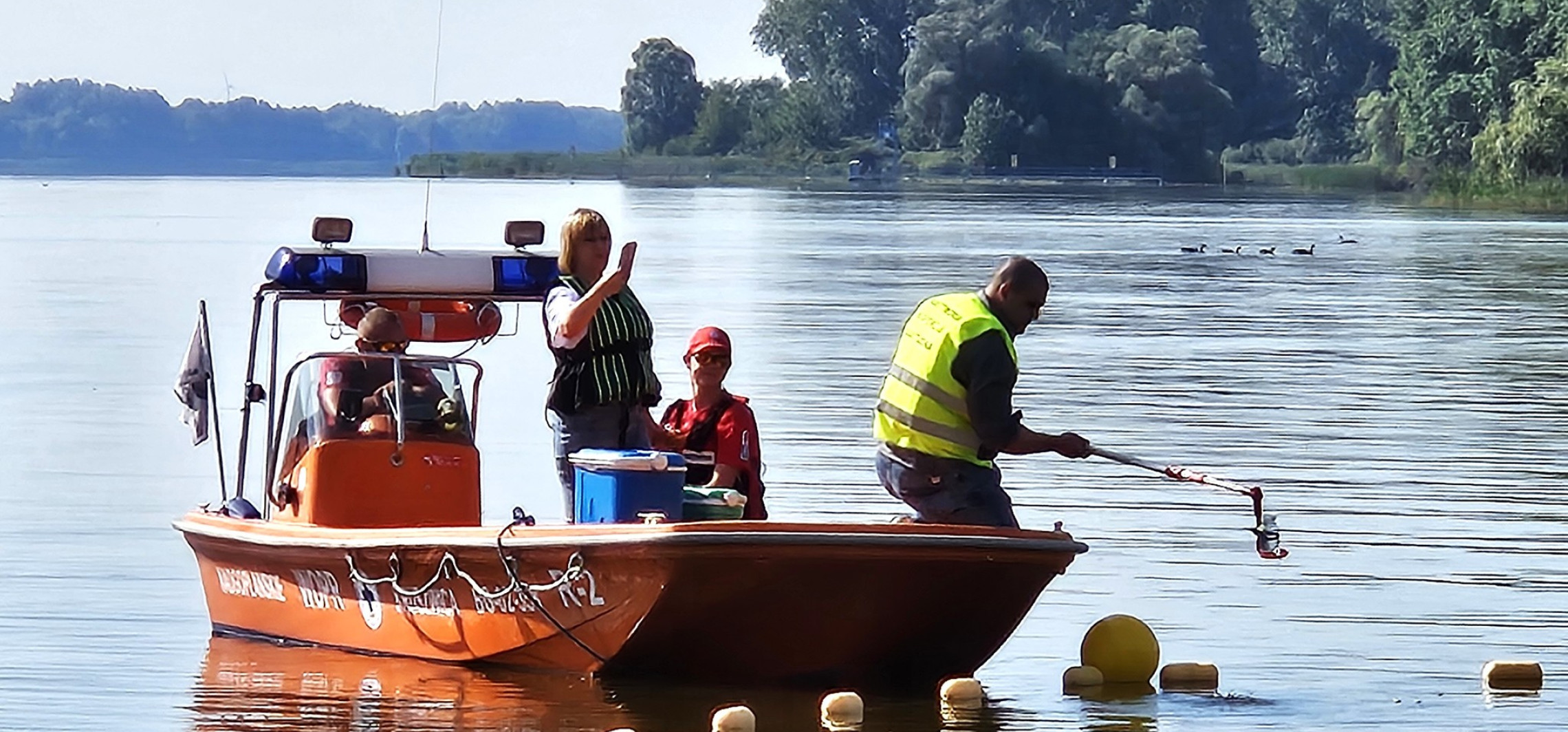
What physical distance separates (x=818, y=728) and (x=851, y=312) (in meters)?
23.0

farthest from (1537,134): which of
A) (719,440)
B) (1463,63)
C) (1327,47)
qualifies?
(1327,47)

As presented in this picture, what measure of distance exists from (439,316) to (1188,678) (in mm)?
3054

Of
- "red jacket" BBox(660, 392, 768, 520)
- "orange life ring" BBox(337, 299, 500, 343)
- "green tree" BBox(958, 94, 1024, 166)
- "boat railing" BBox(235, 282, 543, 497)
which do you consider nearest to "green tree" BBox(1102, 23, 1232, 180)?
"green tree" BBox(958, 94, 1024, 166)

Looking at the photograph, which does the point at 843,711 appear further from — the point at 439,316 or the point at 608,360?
the point at 439,316

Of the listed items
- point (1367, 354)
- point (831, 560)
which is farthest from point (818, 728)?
point (1367, 354)

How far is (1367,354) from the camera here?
26.6 meters

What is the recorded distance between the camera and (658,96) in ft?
507

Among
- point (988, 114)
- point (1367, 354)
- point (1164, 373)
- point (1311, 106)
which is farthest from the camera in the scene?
point (1311, 106)

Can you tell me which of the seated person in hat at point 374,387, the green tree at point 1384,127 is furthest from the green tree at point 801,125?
the seated person in hat at point 374,387

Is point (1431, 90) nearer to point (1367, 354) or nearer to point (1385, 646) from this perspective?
point (1367, 354)

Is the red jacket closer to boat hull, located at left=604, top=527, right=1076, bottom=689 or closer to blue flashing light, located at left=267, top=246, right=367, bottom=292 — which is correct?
boat hull, located at left=604, top=527, right=1076, bottom=689

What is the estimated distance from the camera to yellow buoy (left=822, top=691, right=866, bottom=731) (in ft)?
32.0

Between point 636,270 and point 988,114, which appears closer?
point 636,270

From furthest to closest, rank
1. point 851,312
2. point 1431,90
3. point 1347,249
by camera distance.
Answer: point 1431,90
point 1347,249
point 851,312
